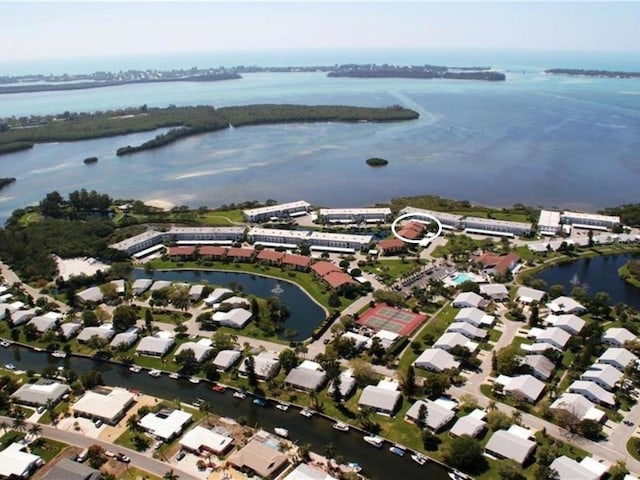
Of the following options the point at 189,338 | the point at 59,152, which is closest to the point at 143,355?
the point at 189,338

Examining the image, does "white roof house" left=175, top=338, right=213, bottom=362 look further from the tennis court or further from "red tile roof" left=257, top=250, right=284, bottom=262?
"red tile roof" left=257, top=250, right=284, bottom=262

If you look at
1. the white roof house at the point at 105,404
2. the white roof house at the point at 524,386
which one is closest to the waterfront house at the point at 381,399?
the white roof house at the point at 524,386

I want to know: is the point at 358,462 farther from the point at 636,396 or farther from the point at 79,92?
the point at 79,92

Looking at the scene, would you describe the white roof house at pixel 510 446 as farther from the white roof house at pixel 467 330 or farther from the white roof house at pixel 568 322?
the white roof house at pixel 568 322

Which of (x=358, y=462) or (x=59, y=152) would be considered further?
(x=59, y=152)

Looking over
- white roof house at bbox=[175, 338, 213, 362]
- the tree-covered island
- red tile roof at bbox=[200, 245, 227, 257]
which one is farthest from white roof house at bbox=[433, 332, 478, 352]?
the tree-covered island
